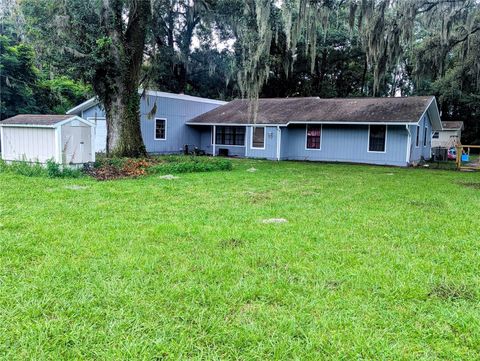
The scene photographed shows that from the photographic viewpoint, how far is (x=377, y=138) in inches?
639

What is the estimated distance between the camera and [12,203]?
5.89m

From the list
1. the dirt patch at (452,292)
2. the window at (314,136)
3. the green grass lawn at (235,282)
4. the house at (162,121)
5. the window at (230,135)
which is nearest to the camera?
the green grass lawn at (235,282)

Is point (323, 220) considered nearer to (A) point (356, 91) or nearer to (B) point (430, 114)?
(B) point (430, 114)

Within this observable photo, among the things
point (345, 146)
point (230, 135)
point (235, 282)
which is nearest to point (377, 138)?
point (345, 146)

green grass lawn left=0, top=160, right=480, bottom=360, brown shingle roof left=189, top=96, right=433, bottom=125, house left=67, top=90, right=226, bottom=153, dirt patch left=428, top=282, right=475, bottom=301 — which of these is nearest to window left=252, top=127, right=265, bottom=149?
brown shingle roof left=189, top=96, right=433, bottom=125

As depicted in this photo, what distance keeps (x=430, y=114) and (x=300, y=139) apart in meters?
6.05

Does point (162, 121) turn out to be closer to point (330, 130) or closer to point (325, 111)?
point (325, 111)

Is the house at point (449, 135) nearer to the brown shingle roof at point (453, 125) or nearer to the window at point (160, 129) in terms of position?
the brown shingle roof at point (453, 125)

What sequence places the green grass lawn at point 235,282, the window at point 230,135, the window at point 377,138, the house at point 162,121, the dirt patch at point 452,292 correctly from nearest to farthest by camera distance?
the green grass lawn at point 235,282
the dirt patch at point 452,292
the window at point 377,138
the house at point 162,121
the window at point 230,135

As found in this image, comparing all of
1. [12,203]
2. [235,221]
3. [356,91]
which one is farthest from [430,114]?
[12,203]

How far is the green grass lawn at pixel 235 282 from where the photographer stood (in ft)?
7.47

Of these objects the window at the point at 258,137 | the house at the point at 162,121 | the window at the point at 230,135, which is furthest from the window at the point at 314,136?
the house at the point at 162,121

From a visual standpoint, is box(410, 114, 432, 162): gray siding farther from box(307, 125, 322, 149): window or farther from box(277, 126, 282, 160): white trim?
box(277, 126, 282, 160): white trim

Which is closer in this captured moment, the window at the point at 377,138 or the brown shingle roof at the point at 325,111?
the brown shingle roof at the point at 325,111
